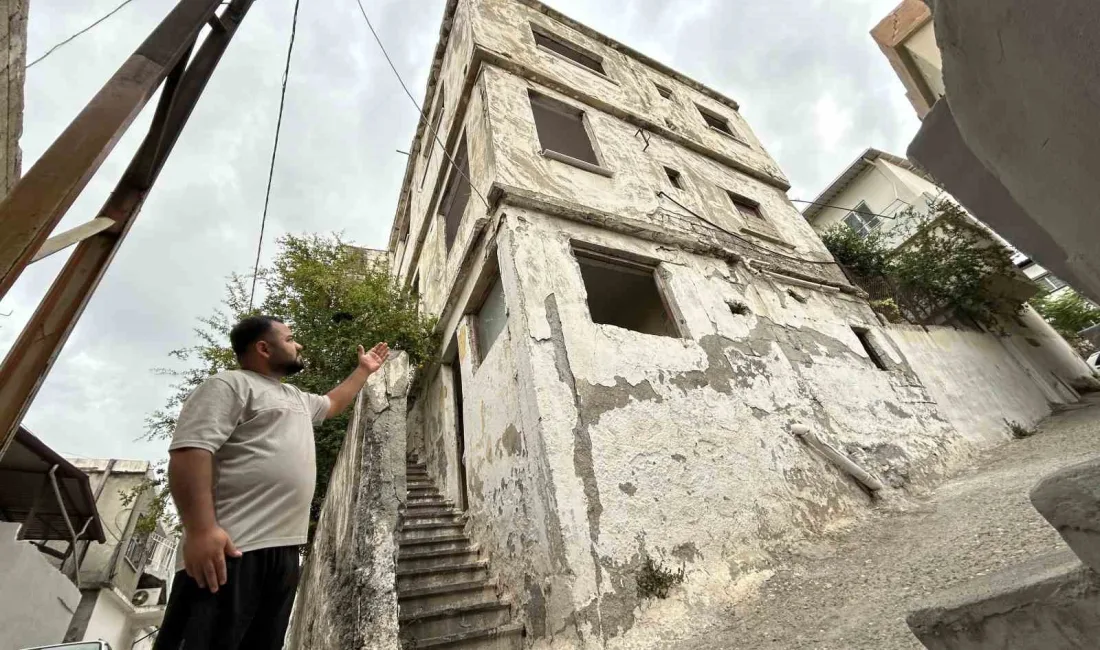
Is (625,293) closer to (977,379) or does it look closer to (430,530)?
(430,530)

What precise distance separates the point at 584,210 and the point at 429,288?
4.01 meters

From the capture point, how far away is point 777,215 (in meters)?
8.83

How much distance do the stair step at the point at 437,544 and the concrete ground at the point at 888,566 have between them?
2570mm

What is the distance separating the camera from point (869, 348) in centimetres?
694

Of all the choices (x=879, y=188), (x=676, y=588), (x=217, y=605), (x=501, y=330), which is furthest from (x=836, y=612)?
(x=879, y=188)

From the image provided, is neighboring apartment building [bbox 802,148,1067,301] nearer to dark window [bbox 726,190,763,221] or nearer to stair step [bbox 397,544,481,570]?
dark window [bbox 726,190,763,221]

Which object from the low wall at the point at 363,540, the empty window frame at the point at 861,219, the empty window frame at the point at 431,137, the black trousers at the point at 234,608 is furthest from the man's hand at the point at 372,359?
the empty window frame at the point at 861,219

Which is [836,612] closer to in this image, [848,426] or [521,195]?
[848,426]

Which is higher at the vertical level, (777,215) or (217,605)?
(777,215)

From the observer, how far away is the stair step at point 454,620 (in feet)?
11.2

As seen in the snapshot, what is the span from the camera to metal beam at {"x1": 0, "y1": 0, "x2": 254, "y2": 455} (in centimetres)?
159

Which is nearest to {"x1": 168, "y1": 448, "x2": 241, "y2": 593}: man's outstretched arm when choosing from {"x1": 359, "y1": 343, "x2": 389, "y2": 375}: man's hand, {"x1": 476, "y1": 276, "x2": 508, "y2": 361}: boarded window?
{"x1": 359, "y1": 343, "x2": 389, "y2": 375}: man's hand

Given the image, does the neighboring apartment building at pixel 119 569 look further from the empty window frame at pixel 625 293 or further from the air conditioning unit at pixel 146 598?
the empty window frame at pixel 625 293

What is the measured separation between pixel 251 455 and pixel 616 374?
314 centimetres
